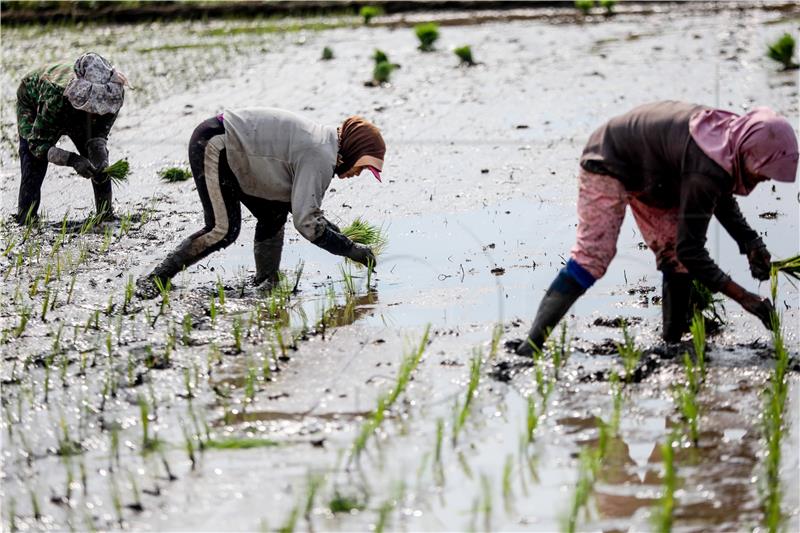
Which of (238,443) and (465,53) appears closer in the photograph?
(238,443)

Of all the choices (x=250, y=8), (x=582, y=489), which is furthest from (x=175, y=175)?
(x=250, y=8)

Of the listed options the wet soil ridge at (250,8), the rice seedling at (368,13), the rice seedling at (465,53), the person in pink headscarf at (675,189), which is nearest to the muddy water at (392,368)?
the person in pink headscarf at (675,189)

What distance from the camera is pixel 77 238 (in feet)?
21.3

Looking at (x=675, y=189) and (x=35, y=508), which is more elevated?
(x=675, y=189)

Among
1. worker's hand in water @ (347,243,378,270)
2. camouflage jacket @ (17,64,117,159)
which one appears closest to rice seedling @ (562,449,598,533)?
worker's hand in water @ (347,243,378,270)

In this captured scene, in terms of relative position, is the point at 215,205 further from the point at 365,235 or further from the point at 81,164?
the point at 81,164

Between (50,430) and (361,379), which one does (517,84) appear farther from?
(50,430)

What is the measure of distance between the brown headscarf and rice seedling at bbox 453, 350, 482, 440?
1.08 m

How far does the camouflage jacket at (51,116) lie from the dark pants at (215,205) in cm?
135

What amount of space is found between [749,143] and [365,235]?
7.47 feet

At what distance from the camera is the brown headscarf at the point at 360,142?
5.04 meters

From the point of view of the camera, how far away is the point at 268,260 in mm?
5629

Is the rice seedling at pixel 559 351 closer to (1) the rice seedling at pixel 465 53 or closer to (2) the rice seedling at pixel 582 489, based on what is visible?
(2) the rice seedling at pixel 582 489

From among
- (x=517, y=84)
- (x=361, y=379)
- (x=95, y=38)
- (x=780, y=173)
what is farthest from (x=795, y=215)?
(x=95, y=38)
